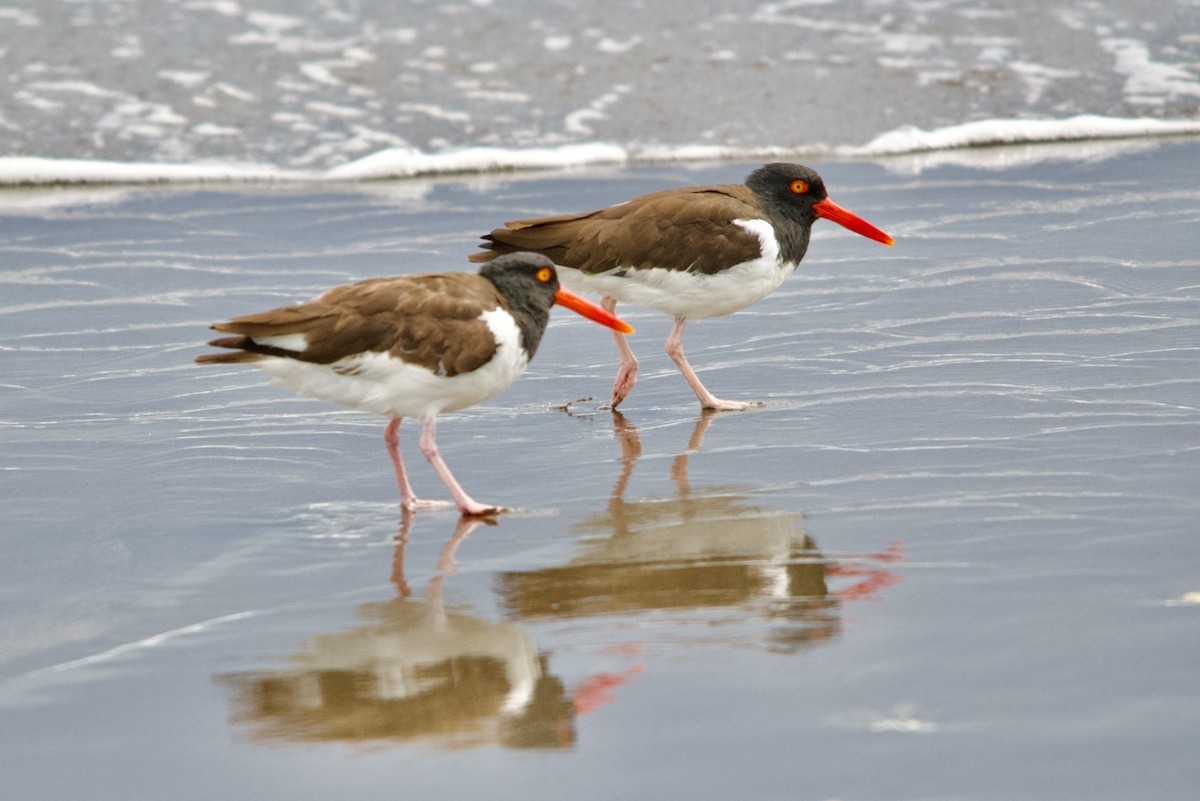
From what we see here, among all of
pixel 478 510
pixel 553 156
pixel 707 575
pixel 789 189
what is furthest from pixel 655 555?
pixel 553 156

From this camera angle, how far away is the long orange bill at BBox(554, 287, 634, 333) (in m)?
6.27

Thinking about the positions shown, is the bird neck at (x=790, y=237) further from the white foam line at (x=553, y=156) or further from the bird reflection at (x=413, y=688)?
the white foam line at (x=553, y=156)

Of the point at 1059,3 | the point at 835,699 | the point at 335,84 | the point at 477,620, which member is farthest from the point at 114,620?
the point at 1059,3

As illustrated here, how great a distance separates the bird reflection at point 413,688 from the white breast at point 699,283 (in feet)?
10.6

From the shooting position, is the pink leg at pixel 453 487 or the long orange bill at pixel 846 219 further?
the long orange bill at pixel 846 219

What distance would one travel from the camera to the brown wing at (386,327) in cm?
555

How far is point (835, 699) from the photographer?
12.2 ft

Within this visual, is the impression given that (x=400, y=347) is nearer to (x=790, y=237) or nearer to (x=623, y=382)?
(x=623, y=382)

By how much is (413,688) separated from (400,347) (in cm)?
199

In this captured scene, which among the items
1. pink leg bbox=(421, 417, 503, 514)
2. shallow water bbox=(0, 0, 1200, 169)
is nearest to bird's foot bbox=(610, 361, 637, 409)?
pink leg bbox=(421, 417, 503, 514)

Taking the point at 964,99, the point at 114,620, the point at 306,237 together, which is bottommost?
the point at 114,620

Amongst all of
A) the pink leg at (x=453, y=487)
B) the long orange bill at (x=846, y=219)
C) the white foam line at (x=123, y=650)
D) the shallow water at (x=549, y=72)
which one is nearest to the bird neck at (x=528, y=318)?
the pink leg at (x=453, y=487)

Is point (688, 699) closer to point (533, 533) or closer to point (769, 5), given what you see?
point (533, 533)

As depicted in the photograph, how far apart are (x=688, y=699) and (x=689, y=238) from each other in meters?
4.06
